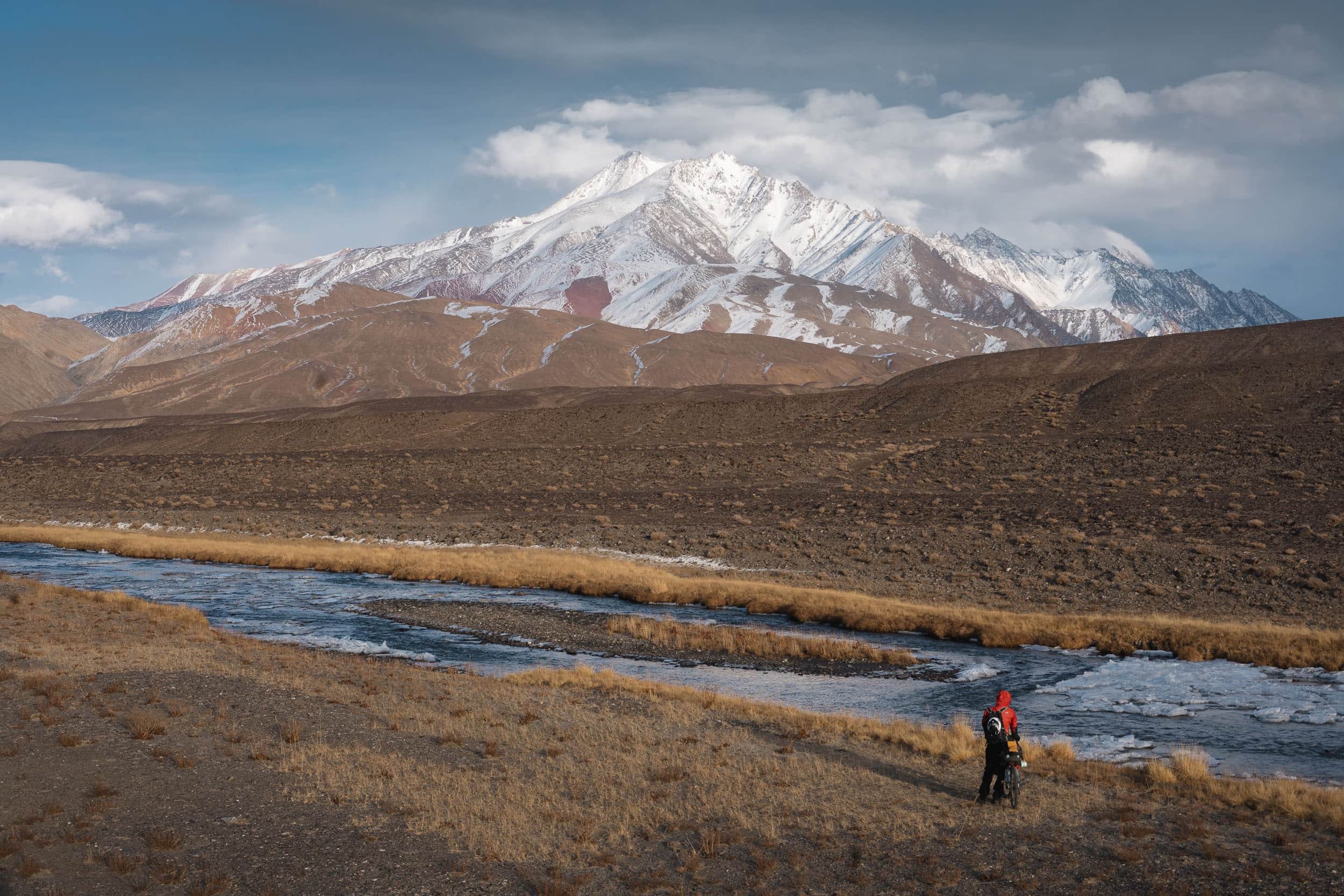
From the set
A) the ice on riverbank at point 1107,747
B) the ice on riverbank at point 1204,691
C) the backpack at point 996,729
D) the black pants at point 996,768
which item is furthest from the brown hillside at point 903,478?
the backpack at point 996,729

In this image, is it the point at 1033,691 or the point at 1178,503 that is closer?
the point at 1033,691

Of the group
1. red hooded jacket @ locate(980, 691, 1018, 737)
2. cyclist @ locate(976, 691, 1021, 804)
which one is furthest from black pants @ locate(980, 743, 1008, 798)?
red hooded jacket @ locate(980, 691, 1018, 737)

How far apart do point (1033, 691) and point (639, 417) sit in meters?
77.1

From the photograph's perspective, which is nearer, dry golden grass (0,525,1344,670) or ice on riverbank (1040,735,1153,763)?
ice on riverbank (1040,735,1153,763)

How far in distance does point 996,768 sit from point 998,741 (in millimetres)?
616

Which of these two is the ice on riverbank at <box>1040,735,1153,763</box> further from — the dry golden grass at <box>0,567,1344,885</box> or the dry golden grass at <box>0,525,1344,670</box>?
the dry golden grass at <box>0,525,1344,670</box>

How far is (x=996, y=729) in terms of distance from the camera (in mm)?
16000

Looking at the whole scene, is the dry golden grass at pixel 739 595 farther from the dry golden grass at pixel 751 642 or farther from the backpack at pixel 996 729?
the backpack at pixel 996 729

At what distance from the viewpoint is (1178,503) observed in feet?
174

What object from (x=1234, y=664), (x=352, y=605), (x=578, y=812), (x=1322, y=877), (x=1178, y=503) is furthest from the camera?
(x=1178, y=503)

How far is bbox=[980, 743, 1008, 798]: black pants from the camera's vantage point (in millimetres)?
16188

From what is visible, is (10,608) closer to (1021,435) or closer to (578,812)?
(578,812)

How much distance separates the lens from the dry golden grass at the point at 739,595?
3050 cm

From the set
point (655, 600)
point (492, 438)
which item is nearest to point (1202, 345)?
point (492, 438)
